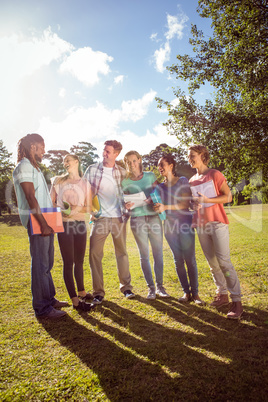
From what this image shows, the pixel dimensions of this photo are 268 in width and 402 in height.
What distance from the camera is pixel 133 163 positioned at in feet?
14.7

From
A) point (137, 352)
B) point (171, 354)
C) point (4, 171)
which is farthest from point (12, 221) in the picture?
point (171, 354)

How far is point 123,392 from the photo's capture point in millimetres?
2221

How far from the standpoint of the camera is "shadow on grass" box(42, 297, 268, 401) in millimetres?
2217

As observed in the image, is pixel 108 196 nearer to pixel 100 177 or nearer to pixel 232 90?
pixel 100 177

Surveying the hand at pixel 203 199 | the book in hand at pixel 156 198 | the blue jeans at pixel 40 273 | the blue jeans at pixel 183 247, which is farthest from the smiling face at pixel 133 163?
the blue jeans at pixel 40 273

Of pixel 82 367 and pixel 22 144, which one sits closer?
pixel 82 367

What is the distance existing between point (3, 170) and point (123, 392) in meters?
45.0

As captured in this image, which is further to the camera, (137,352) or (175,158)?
(175,158)

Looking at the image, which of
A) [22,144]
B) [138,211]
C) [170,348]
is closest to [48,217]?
[22,144]

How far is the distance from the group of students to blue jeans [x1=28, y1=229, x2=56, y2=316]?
14 millimetres

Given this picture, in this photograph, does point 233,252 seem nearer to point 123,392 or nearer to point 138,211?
point 138,211

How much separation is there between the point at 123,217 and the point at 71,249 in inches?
40.9

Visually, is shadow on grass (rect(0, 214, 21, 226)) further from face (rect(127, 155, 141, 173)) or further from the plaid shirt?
face (rect(127, 155, 141, 173))

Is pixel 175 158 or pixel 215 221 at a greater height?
pixel 175 158
